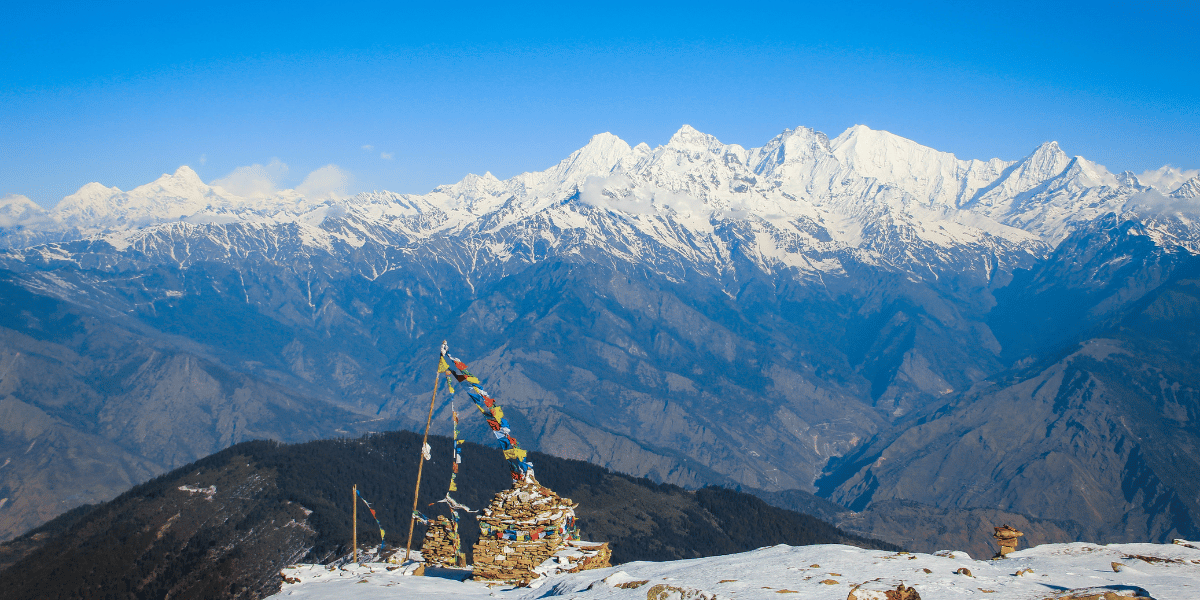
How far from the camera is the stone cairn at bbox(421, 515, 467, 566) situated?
42.4 m

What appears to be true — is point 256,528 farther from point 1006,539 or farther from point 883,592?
point 883,592

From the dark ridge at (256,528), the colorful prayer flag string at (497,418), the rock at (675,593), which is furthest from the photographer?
the dark ridge at (256,528)

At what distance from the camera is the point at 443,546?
4303cm

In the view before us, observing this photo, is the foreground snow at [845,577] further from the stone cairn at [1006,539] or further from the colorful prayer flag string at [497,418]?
the colorful prayer flag string at [497,418]

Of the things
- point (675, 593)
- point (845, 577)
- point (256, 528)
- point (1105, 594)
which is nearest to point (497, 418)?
point (675, 593)

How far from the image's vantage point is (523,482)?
3888 cm

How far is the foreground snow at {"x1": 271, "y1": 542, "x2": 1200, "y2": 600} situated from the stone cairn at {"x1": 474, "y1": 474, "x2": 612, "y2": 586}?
1361 millimetres

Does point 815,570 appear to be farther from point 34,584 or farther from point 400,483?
point 400,483

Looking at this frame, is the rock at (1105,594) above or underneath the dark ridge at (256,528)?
above

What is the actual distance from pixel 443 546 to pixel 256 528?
3701 inches

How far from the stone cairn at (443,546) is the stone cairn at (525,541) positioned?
5.26 metres

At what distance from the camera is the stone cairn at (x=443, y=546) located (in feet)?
139

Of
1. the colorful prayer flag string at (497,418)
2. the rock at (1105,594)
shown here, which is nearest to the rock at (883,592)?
the rock at (1105,594)

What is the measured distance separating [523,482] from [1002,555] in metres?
20.6
